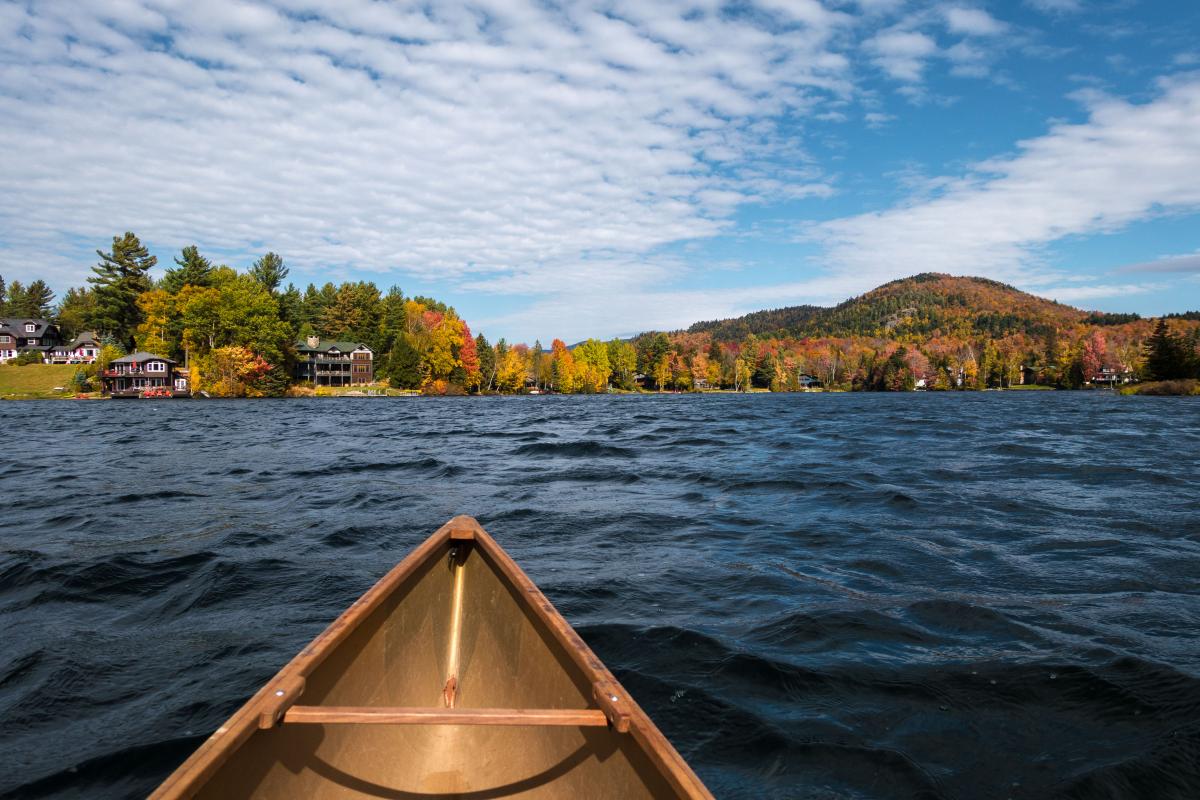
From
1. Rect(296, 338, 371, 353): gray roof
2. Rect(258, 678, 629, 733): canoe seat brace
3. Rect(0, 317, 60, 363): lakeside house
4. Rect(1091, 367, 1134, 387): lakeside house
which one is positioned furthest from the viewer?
Rect(1091, 367, 1134, 387): lakeside house

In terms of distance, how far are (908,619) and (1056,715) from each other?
1.73 meters

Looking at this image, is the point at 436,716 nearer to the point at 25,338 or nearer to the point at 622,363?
the point at 25,338

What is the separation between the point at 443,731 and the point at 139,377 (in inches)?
3532

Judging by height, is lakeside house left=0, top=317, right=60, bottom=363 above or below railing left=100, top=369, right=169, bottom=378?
above

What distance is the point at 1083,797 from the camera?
12.2 feet

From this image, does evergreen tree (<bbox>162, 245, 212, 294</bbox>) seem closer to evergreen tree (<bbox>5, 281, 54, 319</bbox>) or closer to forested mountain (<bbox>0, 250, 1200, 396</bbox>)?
forested mountain (<bbox>0, 250, 1200, 396</bbox>)

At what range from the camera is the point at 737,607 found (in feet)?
22.0

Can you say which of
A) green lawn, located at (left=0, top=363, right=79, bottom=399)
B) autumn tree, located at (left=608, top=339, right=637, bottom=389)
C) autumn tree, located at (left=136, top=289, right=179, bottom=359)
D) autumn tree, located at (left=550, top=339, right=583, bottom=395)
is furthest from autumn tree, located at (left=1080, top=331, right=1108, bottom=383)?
green lawn, located at (left=0, top=363, right=79, bottom=399)

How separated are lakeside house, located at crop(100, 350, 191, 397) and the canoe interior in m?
85.9

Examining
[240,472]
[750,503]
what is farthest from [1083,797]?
[240,472]

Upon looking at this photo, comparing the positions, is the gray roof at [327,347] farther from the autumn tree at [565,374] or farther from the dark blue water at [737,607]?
the dark blue water at [737,607]

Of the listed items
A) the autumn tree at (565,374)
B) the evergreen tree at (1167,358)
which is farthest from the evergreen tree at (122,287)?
the evergreen tree at (1167,358)

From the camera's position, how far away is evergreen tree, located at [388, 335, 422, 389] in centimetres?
9600

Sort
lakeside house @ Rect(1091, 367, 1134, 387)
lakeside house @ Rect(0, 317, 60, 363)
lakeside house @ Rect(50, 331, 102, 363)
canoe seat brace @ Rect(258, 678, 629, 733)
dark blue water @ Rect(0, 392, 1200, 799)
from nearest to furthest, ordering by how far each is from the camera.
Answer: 1. canoe seat brace @ Rect(258, 678, 629, 733)
2. dark blue water @ Rect(0, 392, 1200, 799)
3. lakeside house @ Rect(50, 331, 102, 363)
4. lakeside house @ Rect(0, 317, 60, 363)
5. lakeside house @ Rect(1091, 367, 1134, 387)
